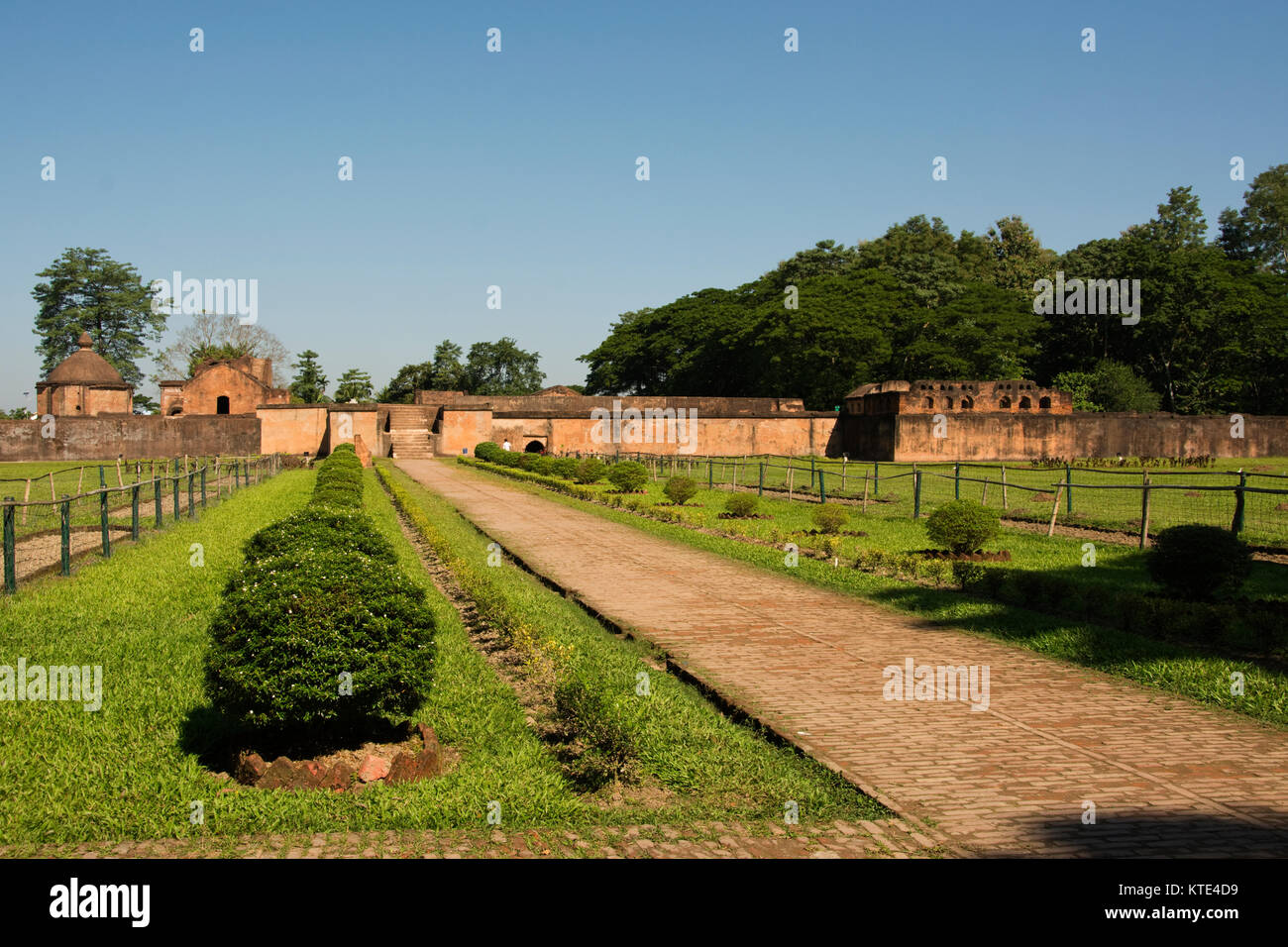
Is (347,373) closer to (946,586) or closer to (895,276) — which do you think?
(895,276)

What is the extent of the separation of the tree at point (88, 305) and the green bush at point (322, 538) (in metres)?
72.2

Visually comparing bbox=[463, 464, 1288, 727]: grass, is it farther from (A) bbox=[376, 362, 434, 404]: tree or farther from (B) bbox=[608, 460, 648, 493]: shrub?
(A) bbox=[376, 362, 434, 404]: tree

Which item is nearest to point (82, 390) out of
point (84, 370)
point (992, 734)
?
point (84, 370)

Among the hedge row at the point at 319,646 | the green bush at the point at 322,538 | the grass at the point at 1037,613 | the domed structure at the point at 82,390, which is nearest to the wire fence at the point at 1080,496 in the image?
the grass at the point at 1037,613

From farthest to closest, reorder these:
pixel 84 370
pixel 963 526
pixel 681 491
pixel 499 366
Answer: pixel 499 366
pixel 84 370
pixel 681 491
pixel 963 526

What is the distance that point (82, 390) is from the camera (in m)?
57.3

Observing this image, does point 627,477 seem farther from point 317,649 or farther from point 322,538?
point 317,649

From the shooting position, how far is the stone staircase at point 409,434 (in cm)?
5184

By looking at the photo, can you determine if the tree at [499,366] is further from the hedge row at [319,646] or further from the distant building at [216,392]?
the hedge row at [319,646]

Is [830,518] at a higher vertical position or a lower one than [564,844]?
higher

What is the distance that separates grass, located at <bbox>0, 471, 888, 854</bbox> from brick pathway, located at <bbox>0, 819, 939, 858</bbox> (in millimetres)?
89

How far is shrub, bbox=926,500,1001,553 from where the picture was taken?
44.5 ft

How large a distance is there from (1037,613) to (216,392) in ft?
187

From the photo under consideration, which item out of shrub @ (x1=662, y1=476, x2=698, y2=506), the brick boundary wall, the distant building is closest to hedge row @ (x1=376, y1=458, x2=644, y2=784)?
shrub @ (x1=662, y1=476, x2=698, y2=506)
